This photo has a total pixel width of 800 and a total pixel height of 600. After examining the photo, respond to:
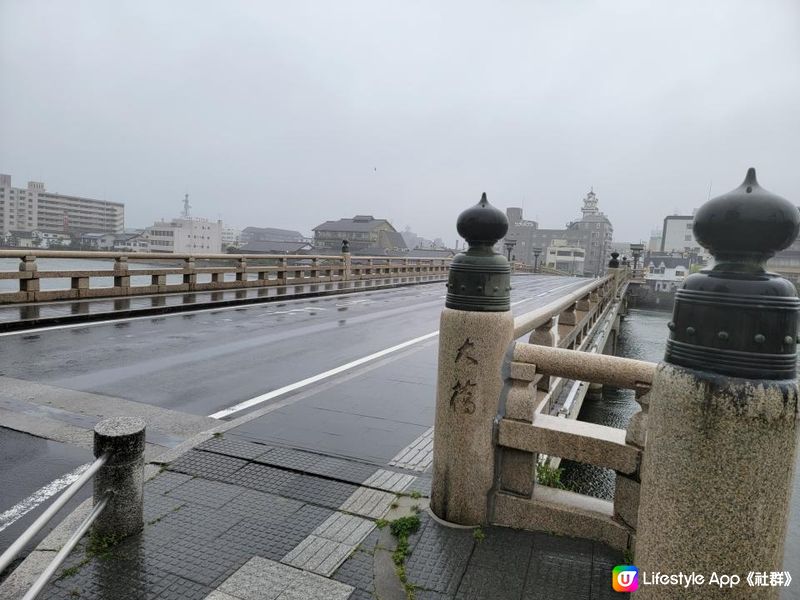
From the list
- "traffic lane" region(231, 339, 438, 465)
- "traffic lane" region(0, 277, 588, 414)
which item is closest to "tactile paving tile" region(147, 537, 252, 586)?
"traffic lane" region(231, 339, 438, 465)

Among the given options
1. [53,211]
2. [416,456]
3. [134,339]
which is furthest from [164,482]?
[53,211]

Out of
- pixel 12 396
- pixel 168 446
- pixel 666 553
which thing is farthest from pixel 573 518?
pixel 12 396

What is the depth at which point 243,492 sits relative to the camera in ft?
13.6

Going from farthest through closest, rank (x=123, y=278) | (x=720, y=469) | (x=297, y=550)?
1. (x=123, y=278)
2. (x=297, y=550)
3. (x=720, y=469)

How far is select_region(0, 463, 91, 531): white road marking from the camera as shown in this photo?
3666 millimetres

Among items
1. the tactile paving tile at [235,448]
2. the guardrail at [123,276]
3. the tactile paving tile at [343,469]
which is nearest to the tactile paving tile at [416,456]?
the tactile paving tile at [343,469]

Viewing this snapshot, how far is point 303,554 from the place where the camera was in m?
3.36

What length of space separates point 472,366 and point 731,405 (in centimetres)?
183

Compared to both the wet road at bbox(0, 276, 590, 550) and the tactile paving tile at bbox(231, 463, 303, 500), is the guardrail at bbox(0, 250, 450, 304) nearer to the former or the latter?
the wet road at bbox(0, 276, 590, 550)

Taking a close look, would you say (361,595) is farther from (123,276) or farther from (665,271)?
(665,271)

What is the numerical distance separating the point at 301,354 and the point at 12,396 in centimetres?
440

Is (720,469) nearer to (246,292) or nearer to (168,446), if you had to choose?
(168,446)

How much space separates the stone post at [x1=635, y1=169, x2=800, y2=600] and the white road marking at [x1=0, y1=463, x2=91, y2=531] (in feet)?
13.1

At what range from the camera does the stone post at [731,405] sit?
1.83m
